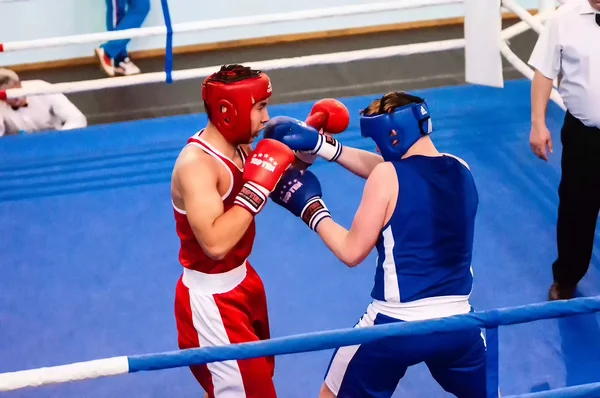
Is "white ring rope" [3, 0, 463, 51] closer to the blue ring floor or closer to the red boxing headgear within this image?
the blue ring floor

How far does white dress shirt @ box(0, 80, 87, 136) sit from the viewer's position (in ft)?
15.4

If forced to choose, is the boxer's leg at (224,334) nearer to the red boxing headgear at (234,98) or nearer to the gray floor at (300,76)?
the red boxing headgear at (234,98)

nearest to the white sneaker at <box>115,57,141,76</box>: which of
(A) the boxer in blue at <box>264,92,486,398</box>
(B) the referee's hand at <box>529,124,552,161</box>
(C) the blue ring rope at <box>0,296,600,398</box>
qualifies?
(B) the referee's hand at <box>529,124,552,161</box>

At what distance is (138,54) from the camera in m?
6.45

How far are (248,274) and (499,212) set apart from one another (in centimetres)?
180

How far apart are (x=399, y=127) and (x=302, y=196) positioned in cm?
31

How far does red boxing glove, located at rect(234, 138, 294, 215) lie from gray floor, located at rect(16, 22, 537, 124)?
3228 millimetres

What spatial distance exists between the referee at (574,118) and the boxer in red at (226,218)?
1.20m

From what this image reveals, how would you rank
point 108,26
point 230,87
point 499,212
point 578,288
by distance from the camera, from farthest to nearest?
point 108,26 → point 499,212 → point 578,288 → point 230,87

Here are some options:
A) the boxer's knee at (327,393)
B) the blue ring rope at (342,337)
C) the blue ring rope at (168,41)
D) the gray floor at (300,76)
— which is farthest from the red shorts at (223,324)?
the gray floor at (300,76)

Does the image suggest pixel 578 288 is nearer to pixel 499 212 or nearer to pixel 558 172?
pixel 499 212

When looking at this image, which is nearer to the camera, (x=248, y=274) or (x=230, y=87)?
(x=230, y=87)

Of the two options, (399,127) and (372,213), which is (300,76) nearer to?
(399,127)

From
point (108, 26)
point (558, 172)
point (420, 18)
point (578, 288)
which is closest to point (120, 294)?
point (578, 288)
